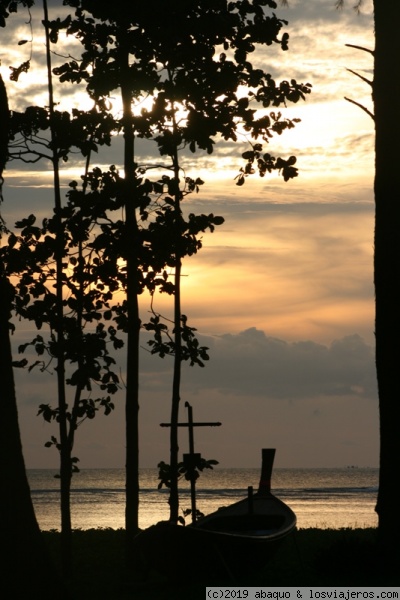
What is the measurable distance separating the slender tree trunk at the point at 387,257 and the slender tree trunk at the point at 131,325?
4751mm

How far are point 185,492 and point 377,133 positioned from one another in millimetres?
80959

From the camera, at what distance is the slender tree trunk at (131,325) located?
55.7 feet

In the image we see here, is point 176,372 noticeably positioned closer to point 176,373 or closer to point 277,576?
point 176,373

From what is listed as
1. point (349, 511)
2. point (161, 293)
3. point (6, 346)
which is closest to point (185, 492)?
point (349, 511)

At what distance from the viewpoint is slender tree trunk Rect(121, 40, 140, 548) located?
1697cm

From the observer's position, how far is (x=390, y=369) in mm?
14195

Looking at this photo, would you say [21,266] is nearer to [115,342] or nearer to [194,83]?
[115,342]

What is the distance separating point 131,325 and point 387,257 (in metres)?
5.24

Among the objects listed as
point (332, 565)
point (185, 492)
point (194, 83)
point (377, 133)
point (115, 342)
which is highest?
point (194, 83)

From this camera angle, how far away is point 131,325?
17172 mm

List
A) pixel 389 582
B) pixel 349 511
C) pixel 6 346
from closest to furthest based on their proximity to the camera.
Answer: pixel 6 346 → pixel 389 582 → pixel 349 511

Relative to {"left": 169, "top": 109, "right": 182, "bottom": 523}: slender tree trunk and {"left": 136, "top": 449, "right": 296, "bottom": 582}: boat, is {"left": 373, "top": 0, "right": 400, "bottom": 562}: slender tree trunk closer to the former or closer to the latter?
{"left": 136, "top": 449, "right": 296, "bottom": 582}: boat

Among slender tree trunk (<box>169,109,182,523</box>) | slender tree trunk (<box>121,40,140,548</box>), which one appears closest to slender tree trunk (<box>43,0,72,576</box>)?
slender tree trunk (<box>121,40,140,548</box>)

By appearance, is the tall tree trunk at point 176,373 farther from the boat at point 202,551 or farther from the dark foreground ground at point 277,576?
the boat at point 202,551
